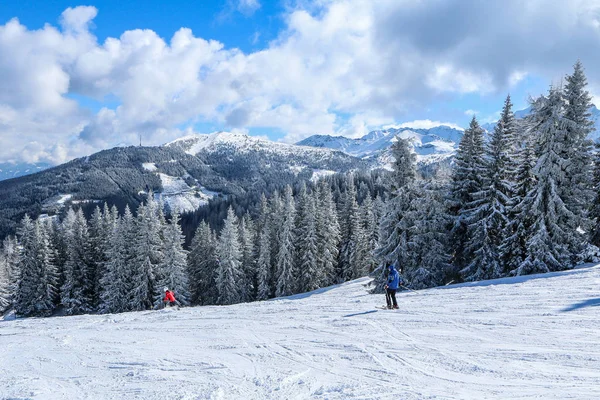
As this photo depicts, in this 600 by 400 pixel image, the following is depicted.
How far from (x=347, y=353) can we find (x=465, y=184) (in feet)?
64.4

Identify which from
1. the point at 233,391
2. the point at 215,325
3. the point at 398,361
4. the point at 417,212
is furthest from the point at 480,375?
the point at 417,212

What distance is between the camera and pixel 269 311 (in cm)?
1656

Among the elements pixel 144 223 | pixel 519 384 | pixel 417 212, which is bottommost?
pixel 519 384

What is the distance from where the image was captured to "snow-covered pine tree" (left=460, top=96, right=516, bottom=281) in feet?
74.8

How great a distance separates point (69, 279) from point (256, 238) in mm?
24046

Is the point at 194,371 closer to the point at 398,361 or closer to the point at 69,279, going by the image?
the point at 398,361

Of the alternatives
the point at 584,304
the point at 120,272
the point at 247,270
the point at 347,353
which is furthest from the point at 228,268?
the point at 584,304

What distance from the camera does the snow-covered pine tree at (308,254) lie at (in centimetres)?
4003

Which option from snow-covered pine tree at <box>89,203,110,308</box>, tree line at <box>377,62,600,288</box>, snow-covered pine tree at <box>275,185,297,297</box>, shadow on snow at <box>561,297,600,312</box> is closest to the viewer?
shadow on snow at <box>561,297,600,312</box>

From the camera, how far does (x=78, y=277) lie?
44.0 meters

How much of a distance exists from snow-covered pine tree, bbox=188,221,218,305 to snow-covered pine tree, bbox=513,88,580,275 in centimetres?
3442

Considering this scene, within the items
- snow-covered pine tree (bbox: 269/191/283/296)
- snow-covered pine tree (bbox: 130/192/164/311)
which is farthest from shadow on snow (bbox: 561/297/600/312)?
snow-covered pine tree (bbox: 130/192/164/311)

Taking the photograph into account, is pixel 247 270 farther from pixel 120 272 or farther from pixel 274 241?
pixel 120 272

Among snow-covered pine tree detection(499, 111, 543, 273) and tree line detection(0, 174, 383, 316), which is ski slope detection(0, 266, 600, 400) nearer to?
snow-covered pine tree detection(499, 111, 543, 273)
